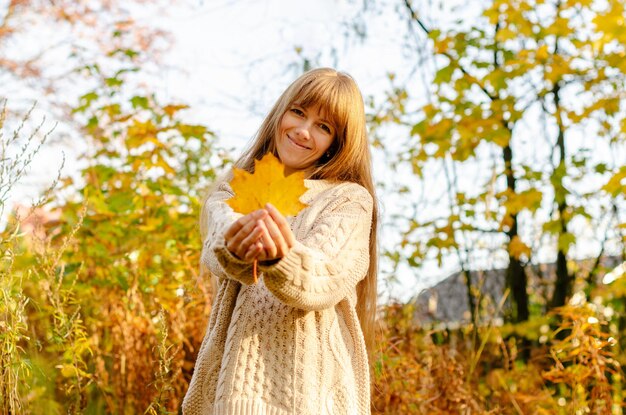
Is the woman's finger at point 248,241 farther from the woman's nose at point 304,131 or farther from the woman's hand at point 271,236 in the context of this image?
the woman's nose at point 304,131

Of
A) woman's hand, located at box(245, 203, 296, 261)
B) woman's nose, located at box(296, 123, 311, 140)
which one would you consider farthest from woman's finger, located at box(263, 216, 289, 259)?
woman's nose, located at box(296, 123, 311, 140)

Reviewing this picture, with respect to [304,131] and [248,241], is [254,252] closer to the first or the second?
[248,241]

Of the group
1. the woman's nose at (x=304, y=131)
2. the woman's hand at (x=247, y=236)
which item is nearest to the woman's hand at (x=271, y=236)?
the woman's hand at (x=247, y=236)

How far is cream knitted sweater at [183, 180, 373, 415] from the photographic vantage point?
1579mm

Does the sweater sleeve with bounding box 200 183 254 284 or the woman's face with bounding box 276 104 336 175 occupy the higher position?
the woman's face with bounding box 276 104 336 175

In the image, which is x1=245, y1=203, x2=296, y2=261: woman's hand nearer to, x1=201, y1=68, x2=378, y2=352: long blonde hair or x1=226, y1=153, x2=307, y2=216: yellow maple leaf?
x1=226, y1=153, x2=307, y2=216: yellow maple leaf

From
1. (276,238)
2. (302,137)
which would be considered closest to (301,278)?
(276,238)

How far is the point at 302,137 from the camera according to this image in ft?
6.20

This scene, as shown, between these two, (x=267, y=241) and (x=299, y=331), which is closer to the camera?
(x=267, y=241)

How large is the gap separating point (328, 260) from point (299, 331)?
0.63 feet

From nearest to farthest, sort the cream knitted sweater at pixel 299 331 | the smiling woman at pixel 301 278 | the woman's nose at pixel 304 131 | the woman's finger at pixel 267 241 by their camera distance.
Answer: the woman's finger at pixel 267 241 < the smiling woman at pixel 301 278 < the cream knitted sweater at pixel 299 331 < the woman's nose at pixel 304 131

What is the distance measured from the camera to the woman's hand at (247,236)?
1.34 meters

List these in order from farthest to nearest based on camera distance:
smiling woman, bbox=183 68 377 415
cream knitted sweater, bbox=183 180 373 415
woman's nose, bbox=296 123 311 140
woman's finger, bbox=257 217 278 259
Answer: woman's nose, bbox=296 123 311 140
cream knitted sweater, bbox=183 180 373 415
smiling woman, bbox=183 68 377 415
woman's finger, bbox=257 217 278 259

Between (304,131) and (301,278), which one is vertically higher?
(304,131)
